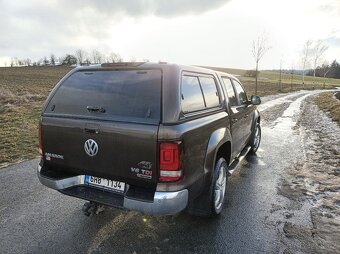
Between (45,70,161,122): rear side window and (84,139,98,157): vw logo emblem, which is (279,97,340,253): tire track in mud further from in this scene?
(84,139,98,157): vw logo emblem

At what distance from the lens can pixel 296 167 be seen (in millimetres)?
6121

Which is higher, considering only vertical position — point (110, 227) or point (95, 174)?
point (95, 174)

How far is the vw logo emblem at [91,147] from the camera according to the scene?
301cm

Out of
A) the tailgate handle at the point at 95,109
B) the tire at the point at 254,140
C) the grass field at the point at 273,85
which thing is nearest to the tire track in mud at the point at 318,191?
the tire at the point at 254,140

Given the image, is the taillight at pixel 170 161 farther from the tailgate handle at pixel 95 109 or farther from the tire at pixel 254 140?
the tire at pixel 254 140

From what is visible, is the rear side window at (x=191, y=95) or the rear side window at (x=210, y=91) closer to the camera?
the rear side window at (x=191, y=95)

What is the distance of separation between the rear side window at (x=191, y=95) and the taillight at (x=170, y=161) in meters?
0.46

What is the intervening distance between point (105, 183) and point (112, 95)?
37.1 inches

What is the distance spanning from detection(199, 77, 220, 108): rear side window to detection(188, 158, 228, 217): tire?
758 mm

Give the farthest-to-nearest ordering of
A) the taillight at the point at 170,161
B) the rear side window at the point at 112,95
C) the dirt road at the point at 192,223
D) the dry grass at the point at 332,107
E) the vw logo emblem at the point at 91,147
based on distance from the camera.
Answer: the dry grass at the point at 332,107 < the dirt road at the point at 192,223 < the vw logo emblem at the point at 91,147 < the rear side window at the point at 112,95 < the taillight at the point at 170,161

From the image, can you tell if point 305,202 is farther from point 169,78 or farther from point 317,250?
point 169,78

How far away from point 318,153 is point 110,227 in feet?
19.2

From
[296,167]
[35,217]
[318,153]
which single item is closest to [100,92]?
[35,217]

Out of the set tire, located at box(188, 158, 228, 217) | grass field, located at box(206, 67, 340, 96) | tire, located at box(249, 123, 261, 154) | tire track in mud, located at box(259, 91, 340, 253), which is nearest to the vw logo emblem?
tire, located at box(188, 158, 228, 217)
